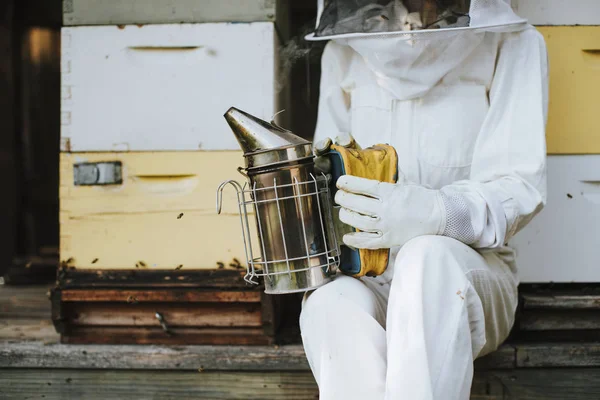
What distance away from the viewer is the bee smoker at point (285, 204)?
1106 millimetres

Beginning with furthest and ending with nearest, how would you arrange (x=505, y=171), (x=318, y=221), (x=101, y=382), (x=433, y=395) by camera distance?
(x=101, y=382) → (x=505, y=171) → (x=318, y=221) → (x=433, y=395)

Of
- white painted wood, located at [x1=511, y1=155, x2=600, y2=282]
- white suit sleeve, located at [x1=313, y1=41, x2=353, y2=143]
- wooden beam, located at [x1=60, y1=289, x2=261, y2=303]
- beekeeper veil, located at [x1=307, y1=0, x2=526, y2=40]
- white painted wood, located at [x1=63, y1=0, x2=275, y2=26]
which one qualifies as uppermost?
white painted wood, located at [x1=63, y1=0, x2=275, y2=26]

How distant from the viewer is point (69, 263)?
5.25ft

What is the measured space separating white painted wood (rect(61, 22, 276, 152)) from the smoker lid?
0.44m

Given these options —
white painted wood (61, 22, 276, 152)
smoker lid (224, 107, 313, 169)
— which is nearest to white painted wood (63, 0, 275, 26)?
white painted wood (61, 22, 276, 152)

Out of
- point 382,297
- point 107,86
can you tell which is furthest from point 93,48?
point 382,297

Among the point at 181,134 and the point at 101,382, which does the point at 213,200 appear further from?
the point at 101,382

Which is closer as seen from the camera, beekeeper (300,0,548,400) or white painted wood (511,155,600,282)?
beekeeper (300,0,548,400)

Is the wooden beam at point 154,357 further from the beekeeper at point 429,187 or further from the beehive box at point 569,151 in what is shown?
the beehive box at point 569,151

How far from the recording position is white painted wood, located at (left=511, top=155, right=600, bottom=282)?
1.62 m

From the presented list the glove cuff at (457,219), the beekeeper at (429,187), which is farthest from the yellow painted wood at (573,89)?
the glove cuff at (457,219)

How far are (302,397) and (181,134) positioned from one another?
77cm

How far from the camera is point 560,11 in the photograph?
5.25ft

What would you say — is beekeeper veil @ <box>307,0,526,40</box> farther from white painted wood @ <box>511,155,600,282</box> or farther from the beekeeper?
white painted wood @ <box>511,155,600,282</box>
